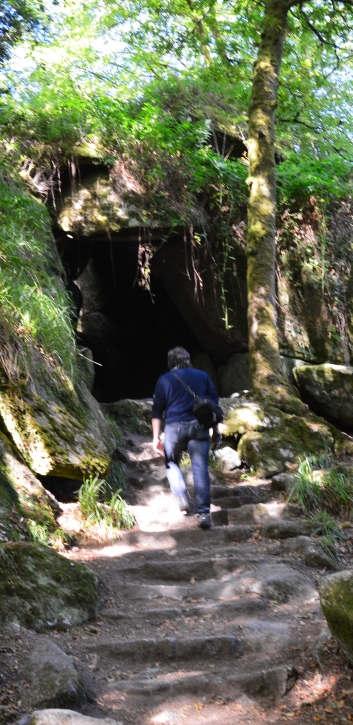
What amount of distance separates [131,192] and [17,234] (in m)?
3.02

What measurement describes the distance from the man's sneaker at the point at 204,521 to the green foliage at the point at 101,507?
75cm

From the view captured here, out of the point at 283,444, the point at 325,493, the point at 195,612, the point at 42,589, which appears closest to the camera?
the point at 42,589

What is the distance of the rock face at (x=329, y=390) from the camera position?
10414mm

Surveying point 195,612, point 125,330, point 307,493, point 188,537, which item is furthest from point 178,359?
point 125,330

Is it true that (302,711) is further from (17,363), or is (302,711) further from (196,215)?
(196,215)

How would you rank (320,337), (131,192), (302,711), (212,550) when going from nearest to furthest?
(302,711) < (212,550) < (131,192) < (320,337)

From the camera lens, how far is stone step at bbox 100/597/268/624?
178 inches

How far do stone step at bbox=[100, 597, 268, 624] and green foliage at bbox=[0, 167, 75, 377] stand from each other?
9.71 feet

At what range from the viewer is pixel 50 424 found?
636 centimetres

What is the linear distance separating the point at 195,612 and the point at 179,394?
8.59 feet

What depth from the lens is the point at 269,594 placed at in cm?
488

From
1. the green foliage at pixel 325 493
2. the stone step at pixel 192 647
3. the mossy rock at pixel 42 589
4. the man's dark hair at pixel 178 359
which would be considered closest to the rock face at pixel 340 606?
the stone step at pixel 192 647

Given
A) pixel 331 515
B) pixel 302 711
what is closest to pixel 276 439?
pixel 331 515

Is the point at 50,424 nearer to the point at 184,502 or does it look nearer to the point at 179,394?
the point at 179,394
